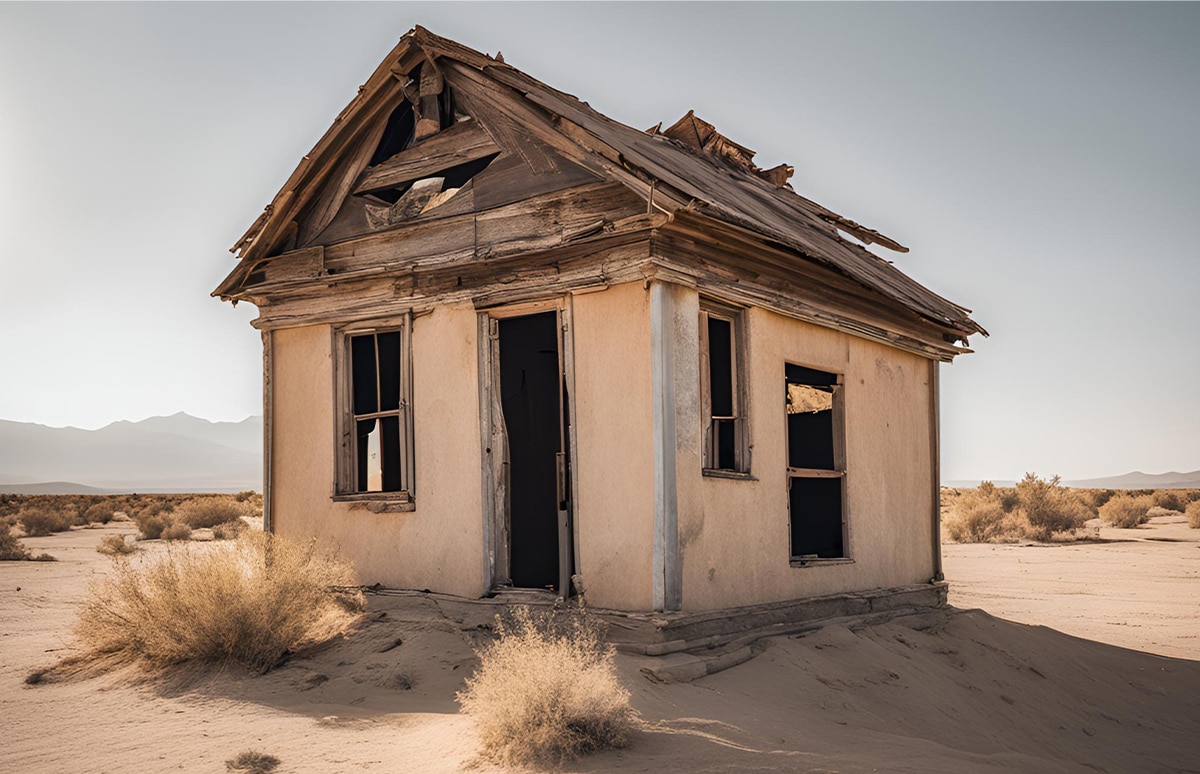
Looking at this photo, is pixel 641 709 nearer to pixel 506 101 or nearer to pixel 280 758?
pixel 280 758

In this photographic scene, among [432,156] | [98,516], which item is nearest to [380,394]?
[432,156]

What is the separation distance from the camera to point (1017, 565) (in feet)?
65.6

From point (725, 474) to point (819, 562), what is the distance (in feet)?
5.90

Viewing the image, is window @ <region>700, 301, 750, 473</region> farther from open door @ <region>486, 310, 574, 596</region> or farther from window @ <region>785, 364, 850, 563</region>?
open door @ <region>486, 310, 574, 596</region>

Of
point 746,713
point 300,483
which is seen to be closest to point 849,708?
point 746,713

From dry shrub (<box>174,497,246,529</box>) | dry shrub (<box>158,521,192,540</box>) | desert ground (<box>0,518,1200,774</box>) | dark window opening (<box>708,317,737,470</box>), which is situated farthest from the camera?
dry shrub (<box>174,497,246,529</box>)

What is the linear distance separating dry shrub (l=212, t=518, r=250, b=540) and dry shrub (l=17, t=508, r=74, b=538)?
432 cm

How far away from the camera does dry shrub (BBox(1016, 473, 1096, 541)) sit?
26406 millimetres

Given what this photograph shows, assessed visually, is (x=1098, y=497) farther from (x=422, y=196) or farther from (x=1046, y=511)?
(x=422, y=196)

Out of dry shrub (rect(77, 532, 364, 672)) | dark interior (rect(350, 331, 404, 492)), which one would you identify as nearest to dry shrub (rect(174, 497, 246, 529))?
dark interior (rect(350, 331, 404, 492))

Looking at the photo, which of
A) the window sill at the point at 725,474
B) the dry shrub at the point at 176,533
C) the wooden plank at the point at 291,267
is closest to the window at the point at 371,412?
the wooden plank at the point at 291,267

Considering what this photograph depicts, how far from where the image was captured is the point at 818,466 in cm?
1069

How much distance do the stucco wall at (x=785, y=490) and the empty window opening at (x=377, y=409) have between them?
308 centimetres

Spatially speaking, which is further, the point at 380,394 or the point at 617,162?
the point at 380,394
